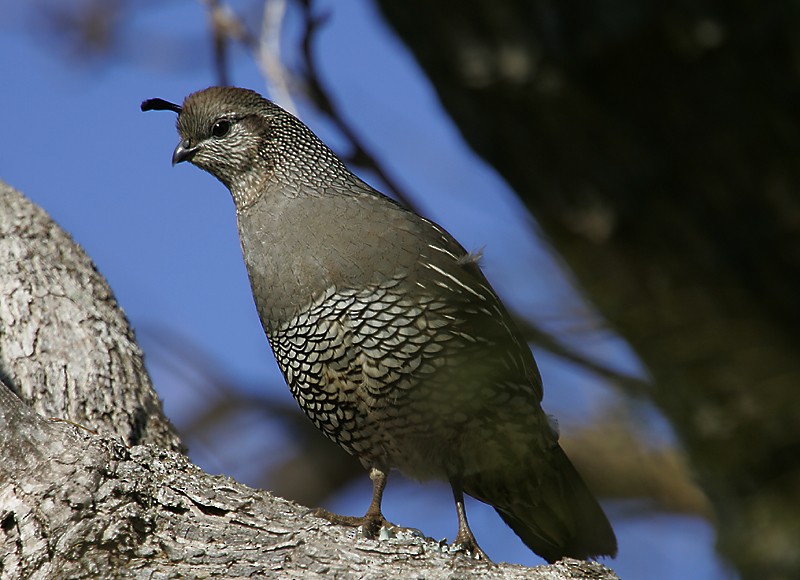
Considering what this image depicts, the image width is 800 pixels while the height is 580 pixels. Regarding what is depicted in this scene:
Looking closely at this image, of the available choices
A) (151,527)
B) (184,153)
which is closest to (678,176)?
(151,527)

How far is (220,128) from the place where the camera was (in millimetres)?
3887

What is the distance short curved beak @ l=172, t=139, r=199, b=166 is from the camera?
389 cm

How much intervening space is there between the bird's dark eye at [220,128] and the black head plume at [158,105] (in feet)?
0.98

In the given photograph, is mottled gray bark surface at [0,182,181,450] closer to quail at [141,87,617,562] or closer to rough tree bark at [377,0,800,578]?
quail at [141,87,617,562]

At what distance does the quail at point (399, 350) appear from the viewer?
10.6ft

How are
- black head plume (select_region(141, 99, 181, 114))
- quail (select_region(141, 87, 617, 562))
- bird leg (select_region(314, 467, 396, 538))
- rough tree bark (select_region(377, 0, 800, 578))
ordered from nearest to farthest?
rough tree bark (select_region(377, 0, 800, 578)) → bird leg (select_region(314, 467, 396, 538)) → quail (select_region(141, 87, 617, 562)) → black head plume (select_region(141, 99, 181, 114))

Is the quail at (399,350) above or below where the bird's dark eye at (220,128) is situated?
below

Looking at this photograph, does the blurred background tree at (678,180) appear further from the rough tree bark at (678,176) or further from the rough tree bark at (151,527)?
the rough tree bark at (151,527)

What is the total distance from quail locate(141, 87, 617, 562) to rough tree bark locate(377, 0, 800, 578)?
4.91 feet

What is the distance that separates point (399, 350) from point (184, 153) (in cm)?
134

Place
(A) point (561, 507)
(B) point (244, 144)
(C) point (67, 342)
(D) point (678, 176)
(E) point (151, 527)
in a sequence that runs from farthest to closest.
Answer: (B) point (244, 144), (A) point (561, 507), (C) point (67, 342), (E) point (151, 527), (D) point (678, 176)

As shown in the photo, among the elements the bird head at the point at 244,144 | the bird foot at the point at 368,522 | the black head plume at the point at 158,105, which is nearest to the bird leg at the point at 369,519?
the bird foot at the point at 368,522

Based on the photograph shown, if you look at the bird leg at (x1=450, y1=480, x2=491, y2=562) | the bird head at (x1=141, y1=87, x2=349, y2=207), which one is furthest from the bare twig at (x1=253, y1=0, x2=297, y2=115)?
the bird leg at (x1=450, y1=480, x2=491, y2=562)

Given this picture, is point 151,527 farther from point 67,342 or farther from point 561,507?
point 561,507
